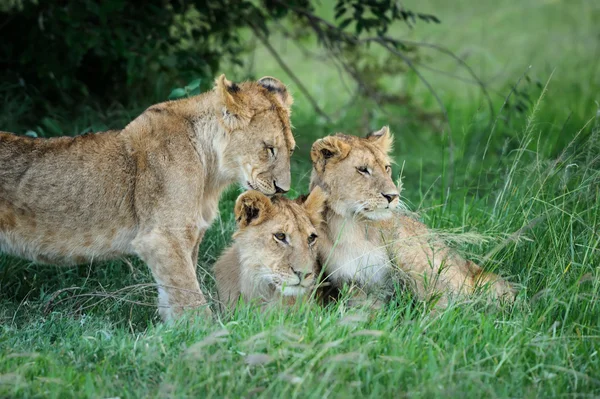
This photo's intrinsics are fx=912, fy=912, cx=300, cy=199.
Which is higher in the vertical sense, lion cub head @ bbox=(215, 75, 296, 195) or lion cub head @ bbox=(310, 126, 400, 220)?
lion cub head @ bbox=(215, 75, 296, 195)

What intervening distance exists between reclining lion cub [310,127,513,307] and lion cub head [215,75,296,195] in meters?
0.20

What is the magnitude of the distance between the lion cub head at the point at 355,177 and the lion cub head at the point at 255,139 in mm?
202

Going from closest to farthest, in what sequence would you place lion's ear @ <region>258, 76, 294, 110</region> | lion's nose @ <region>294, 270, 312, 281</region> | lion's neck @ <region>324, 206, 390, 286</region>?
lion's nose @ <region>294, 270, 312, 281</region> < lion's neck @ <region>324, 206, 390, 286</region> < lion's ear @ <region>258, 76, 294, 110</region>

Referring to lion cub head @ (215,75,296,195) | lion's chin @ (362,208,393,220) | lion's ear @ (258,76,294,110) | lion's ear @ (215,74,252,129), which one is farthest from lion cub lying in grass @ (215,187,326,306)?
lion's ear @ (258,76,294,110)

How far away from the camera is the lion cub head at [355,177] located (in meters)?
4.37

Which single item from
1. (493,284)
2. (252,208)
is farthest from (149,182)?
(493,284)

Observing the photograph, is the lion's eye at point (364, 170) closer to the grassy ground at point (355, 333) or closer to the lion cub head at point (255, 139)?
the lion cub head at point (255, 139)

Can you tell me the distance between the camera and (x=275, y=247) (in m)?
4.28

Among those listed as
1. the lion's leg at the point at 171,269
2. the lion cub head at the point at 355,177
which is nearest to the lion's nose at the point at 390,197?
the lion cub head at the point at 355,177

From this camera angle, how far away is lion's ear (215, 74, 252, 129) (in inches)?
173

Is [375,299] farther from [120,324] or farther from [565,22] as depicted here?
[565,22]

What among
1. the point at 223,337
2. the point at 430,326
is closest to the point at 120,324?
the point at 223,337

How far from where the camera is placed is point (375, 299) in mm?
4375

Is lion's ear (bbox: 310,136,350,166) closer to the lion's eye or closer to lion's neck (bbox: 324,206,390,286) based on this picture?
the lion's eye
